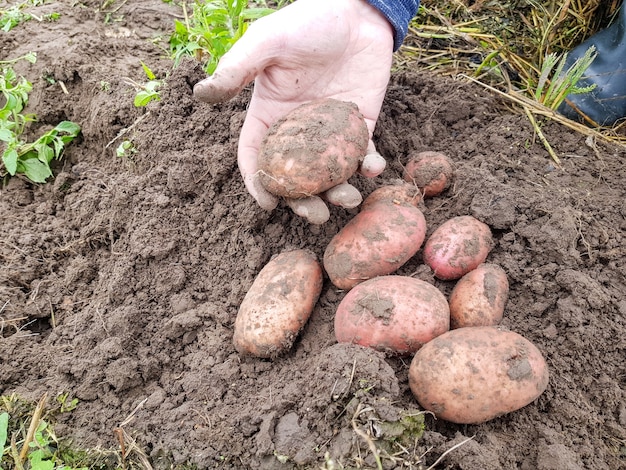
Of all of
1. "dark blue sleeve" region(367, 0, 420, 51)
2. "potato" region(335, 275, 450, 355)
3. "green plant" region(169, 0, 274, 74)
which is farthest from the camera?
"green plant" region(169, 0, 274, 74)

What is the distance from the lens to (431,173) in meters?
2.17

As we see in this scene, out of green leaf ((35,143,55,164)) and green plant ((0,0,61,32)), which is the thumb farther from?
green plant ((0,0,61,32))

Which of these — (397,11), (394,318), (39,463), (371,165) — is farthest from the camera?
(397,11)

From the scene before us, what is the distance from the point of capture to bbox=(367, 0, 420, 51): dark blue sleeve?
2326 millimetres

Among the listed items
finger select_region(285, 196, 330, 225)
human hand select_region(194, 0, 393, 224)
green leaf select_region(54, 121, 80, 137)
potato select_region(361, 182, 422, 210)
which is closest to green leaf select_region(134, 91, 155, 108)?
green leaf select_region(54, 121, 80, 137)

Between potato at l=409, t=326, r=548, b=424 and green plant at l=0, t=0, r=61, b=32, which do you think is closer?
potato at l=409, t=326, r=548, b=424

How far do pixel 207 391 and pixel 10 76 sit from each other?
213 cm

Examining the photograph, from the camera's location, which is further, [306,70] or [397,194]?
[306,70]

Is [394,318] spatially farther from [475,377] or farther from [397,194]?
[397,194]

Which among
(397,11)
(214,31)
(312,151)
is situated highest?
(397,11)

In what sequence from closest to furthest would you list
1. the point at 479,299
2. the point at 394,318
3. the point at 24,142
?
the point at 394,318 → the point at 479,299 → the point at 24,142

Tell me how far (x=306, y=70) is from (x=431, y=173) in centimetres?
73

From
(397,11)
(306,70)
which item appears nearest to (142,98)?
(306,70)

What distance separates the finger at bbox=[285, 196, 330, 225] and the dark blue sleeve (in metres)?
1.13
